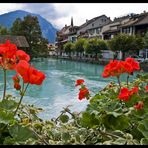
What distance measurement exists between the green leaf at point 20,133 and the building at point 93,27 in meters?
49.2

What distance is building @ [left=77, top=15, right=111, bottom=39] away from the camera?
51.6 m

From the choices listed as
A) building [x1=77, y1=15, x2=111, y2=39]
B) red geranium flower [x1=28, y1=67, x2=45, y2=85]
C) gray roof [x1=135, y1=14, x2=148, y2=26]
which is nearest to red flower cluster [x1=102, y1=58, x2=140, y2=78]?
red geranium flower [x1=28, y1=67, x2=45, y2=85]

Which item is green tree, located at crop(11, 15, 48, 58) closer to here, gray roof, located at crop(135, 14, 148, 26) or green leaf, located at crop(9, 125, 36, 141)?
gray roof, located at crop(135, 14, 148, 26)

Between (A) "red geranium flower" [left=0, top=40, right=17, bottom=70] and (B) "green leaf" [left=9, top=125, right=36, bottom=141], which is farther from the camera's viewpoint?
(A) "red geranium flower" [left=0, top=40, right=17, bottom=70]

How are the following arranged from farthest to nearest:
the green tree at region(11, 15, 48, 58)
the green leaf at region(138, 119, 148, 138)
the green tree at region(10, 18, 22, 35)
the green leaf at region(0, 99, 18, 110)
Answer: the green tree at region(10, 18, 22, 35) → the green tree at region(11, 15, 48, 58) → the green leaf at region(0, 99, 18, 110) → the green leaf at region(138, 119, 148, 138)

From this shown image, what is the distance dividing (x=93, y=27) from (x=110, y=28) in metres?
8.41

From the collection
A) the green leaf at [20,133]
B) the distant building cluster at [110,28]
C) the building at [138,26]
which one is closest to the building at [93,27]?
the distant building cluster at [110,28]

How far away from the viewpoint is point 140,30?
118 feet

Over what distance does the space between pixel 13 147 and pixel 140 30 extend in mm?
36249

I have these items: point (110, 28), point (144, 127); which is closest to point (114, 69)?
point (144, 127)

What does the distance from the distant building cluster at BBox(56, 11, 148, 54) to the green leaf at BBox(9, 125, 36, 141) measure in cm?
2041

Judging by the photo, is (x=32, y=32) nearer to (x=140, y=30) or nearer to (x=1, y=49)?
Result: (x=140, y=30)

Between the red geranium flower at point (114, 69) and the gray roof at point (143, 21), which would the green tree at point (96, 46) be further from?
the red geranium flower at point (114, 69)

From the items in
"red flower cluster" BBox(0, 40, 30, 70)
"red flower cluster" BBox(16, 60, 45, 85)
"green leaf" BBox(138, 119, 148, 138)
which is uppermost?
"red flower cluster" BBox(0, 40, 30, 70)
